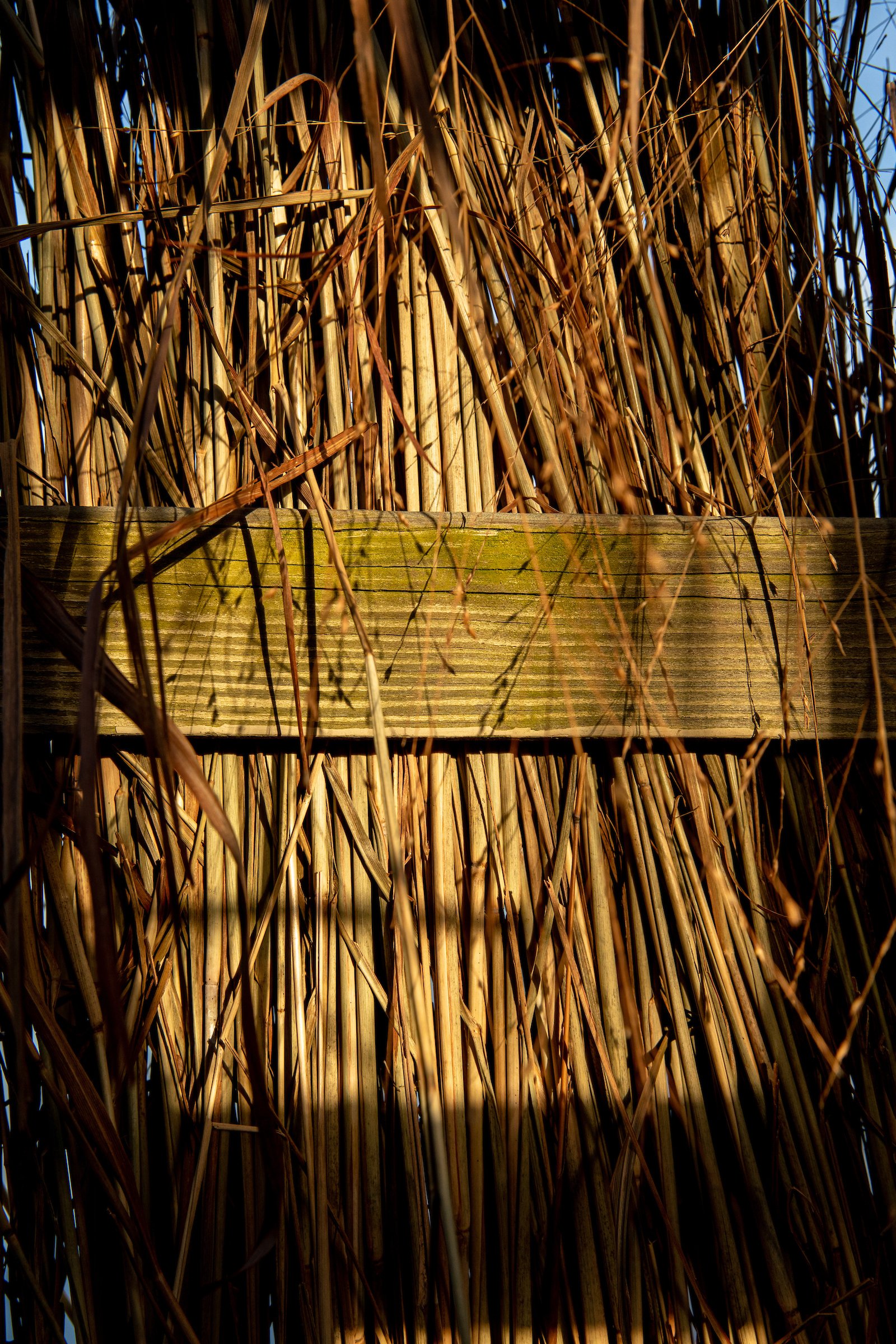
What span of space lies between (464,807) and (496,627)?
0.20m

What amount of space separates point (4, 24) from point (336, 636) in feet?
2.66

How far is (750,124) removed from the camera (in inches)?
44.6

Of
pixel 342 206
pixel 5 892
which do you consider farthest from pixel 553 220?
pixel 5 892

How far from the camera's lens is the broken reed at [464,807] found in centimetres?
85

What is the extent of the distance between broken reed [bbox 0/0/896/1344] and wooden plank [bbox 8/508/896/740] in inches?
2.4

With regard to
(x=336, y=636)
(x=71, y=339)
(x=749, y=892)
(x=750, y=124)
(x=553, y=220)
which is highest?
(x=750, y=124)

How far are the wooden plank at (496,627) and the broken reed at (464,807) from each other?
0.06 meters

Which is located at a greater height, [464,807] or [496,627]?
[496,627]

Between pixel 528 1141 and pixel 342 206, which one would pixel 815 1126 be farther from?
pixel 342 206

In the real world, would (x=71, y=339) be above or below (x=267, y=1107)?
above

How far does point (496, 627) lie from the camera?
931 mm

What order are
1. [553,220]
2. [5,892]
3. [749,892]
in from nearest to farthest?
[5,892], [749,892], [553,220]

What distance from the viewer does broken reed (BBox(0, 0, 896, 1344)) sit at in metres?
0.85

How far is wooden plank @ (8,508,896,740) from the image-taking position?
90cm
